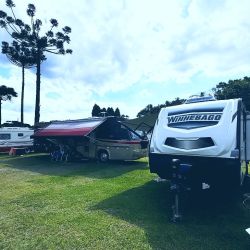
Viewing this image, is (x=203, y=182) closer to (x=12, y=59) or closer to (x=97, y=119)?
(x=97, y=119)

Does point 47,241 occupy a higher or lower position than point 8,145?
lower

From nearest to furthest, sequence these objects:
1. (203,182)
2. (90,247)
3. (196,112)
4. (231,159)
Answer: (90,247), (231,159), (203,182), (196,112)

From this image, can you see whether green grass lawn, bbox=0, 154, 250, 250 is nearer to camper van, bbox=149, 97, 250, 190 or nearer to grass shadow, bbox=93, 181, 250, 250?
grass shadow, bbox=93, 181, 250, 250

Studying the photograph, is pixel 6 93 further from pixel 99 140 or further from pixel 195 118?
pixel 195 118

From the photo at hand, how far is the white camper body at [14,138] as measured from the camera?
22859 mm

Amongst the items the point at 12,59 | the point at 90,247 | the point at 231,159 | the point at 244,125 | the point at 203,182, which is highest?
the point at 12,59

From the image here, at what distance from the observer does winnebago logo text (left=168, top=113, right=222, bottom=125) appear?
257 inches

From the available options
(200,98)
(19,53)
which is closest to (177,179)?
(200,98)

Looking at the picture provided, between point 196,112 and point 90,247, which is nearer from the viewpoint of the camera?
point 90,247

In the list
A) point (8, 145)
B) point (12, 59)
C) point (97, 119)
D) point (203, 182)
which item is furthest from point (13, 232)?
point (12, 59)

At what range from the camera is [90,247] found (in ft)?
16.1

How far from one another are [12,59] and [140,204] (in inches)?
1171

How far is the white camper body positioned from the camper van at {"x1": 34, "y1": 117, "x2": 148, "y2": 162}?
285 inches

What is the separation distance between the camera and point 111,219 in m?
6.25
